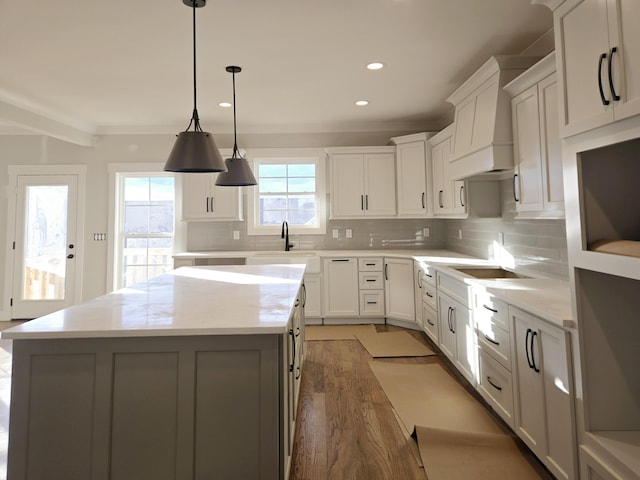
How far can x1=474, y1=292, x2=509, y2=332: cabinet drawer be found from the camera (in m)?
2.02

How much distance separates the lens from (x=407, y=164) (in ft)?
14.5

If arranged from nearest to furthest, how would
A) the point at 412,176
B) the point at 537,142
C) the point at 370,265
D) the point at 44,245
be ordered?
the point at 537,142 < the point at 370,265 < the point at 412,176 < the point at 44,245

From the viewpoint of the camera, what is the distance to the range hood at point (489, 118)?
248 centimetres

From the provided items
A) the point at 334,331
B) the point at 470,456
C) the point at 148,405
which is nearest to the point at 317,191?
the point at 334,331

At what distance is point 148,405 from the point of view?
1319mm

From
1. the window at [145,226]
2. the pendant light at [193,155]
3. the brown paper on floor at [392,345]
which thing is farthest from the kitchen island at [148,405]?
the window at [145,226]

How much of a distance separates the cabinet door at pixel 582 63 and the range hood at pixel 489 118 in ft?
3.41

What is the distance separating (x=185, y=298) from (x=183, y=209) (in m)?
3.01

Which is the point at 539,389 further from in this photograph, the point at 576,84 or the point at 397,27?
the point at 397,27

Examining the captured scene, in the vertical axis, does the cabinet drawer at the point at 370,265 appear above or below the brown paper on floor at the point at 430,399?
above

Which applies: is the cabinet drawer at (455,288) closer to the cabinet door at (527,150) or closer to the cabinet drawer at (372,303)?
the cabinet door at (527,150)

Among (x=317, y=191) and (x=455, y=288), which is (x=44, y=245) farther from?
(x=455, y=288)

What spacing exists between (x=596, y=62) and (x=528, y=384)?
151cm

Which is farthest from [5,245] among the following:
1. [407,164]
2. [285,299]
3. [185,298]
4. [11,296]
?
[407,164]
